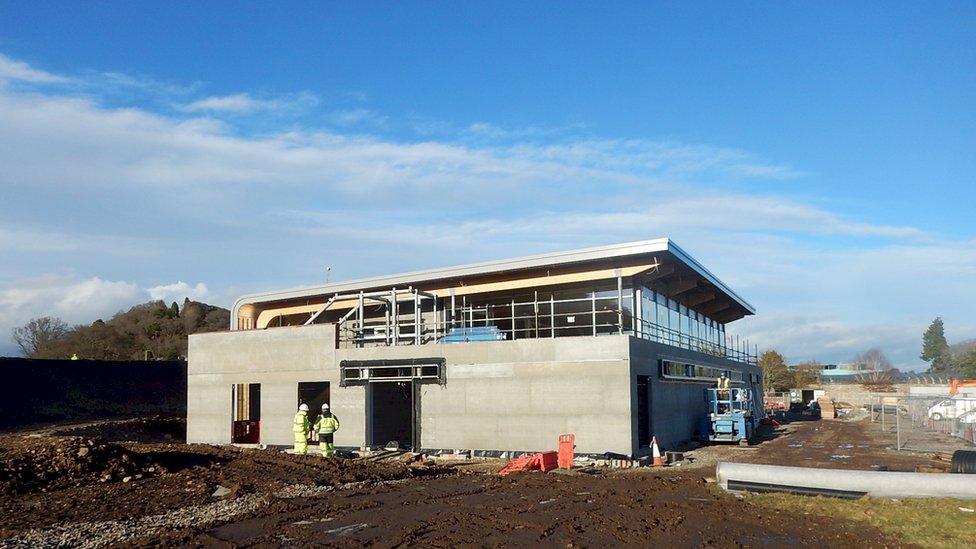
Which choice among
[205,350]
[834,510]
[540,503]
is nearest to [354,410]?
[205,350]

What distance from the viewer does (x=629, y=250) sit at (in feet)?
87.0

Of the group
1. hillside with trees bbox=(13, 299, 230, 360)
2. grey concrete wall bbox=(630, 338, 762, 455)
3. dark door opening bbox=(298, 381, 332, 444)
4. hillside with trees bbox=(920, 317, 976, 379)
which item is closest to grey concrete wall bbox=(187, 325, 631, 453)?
grey concrete wall bbox=(630, 338, 762, 455)

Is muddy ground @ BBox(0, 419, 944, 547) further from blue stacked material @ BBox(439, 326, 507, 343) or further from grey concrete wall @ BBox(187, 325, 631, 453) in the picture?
blue stacked material @ BBox(439, 326, 507, 343)

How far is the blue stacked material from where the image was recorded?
2673cm

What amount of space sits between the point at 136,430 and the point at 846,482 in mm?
32970

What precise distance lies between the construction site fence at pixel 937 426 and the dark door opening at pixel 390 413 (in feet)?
57.8

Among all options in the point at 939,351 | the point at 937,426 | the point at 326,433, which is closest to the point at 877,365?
the point at 939,351

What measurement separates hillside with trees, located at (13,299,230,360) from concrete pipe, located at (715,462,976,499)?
5961cm

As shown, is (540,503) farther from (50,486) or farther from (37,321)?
(37,321)

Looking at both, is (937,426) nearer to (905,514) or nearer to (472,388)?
(472,388)

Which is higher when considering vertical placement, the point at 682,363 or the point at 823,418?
the point at 682,363

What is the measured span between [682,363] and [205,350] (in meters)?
18.5

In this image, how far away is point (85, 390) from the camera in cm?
4969

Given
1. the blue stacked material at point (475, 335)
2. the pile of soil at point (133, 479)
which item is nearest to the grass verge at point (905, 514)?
the pile of soil at point (133, 479)
